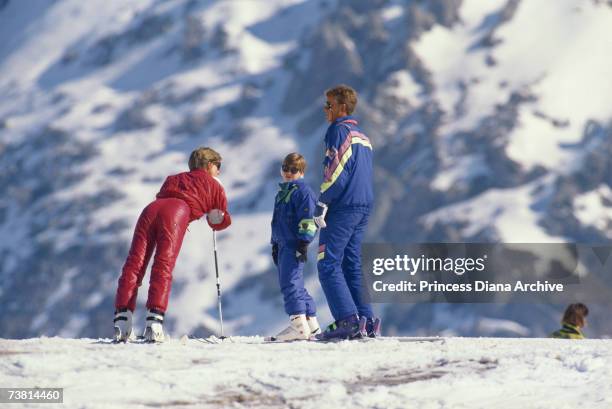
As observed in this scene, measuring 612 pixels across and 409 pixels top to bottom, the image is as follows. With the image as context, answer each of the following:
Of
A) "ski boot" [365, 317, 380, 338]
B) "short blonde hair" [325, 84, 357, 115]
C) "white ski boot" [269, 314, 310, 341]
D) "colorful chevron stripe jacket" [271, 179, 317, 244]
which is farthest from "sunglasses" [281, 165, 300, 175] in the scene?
"ski boot" [365, 317, 380, 338]

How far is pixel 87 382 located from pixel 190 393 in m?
0.86

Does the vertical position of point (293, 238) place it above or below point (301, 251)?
above

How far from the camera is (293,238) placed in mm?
15320

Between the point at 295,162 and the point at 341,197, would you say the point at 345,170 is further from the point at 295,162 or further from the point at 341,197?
the point at 295,162

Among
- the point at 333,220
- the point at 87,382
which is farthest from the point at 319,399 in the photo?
the point at 333,220

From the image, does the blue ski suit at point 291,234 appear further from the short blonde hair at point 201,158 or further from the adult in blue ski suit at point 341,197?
the short blonde hair at point 201,158

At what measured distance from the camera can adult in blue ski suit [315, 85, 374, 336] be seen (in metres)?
14.5

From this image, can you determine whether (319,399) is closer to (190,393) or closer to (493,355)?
(190,393)

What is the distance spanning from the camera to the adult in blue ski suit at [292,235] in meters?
15.2

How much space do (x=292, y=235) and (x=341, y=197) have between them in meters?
0.97

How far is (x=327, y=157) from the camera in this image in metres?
14.6

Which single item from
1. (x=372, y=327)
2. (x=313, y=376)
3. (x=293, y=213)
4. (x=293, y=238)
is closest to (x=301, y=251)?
(x=293, y=238)

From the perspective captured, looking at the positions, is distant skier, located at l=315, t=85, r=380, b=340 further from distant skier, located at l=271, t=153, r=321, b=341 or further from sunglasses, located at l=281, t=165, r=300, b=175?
sunglasses, located at l=281, t=165, r=300, b=175

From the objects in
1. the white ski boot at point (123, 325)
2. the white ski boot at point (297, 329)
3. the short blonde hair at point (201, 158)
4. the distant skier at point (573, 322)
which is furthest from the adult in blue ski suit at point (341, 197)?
the distant skier at point (573, 322)
